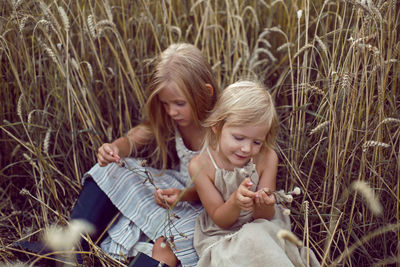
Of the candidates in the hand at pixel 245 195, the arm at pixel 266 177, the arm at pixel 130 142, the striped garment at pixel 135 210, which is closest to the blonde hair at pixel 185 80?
the arm at pixel 130 142

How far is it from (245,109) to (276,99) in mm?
806

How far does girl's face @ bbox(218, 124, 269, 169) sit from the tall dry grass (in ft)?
0.73

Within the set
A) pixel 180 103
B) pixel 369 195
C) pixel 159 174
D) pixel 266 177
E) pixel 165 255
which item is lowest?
pixel 165 255

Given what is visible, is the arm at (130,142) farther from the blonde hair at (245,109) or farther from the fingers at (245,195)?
the fingers at (245,195)

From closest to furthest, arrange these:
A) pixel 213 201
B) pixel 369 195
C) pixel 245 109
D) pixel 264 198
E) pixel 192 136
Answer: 1. pixel 369 195
2. pixel 264 198
3. pixel 245 109
4. pixel 213 201
5. pixel 192 136

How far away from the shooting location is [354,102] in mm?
1455

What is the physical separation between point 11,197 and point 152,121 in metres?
0.80

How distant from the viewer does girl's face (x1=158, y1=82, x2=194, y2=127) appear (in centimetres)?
170

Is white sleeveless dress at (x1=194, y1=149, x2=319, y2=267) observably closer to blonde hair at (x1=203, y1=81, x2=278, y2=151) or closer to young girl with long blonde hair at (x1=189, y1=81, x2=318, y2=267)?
young girl with long blonde hair at (x1=189, y1=81, x2=318, y2=267)

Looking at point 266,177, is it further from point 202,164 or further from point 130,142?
point 130,142

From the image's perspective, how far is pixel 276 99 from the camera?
216 cm

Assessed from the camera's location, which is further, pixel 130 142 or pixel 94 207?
pixel 130 142

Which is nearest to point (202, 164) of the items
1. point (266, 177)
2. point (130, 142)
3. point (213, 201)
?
point (213, 201)

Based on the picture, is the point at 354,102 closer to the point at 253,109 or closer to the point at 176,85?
the point at 253,109
